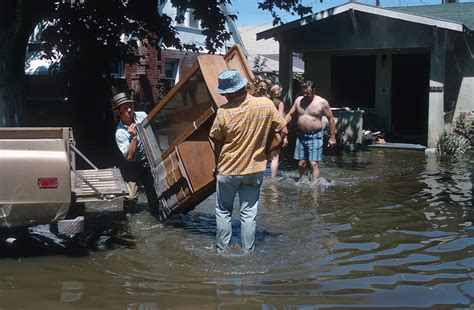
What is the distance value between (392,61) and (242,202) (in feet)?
45.2

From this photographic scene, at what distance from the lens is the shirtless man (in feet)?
35.6

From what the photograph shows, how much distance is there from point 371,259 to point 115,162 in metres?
7.35

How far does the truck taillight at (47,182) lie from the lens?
5.86 metres

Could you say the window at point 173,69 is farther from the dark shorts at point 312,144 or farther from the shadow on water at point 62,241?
the shadow on water at point 62,241

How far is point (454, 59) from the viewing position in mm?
17719

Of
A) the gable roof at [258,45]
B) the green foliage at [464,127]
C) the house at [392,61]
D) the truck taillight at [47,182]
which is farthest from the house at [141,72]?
the gable roof at [258,45]

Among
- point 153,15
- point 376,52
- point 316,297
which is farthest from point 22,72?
point 376,52

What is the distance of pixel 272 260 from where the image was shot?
6508 mm

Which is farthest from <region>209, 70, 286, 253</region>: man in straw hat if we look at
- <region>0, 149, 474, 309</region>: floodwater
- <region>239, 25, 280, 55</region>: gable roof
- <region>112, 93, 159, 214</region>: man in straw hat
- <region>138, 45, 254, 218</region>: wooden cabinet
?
<region>239, 25, 280, 55</region>: gable roof

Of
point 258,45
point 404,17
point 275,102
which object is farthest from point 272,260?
point 258,45

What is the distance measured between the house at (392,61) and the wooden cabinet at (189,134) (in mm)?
9744

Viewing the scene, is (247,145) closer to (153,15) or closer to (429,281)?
(429,281)

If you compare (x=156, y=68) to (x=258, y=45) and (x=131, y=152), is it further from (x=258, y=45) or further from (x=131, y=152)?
(x=258, y=45)

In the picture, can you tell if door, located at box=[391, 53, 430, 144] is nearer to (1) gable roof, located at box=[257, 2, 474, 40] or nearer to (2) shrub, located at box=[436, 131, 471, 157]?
(1) gable roof, located at box=[257, 2, 474, 40]
